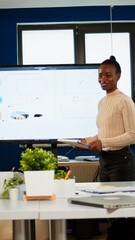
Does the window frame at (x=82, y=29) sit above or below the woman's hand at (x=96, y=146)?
above

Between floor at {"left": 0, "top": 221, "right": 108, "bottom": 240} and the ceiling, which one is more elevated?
the ceiling

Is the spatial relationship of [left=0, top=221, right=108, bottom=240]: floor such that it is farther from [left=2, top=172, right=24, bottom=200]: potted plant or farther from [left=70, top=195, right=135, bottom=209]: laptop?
[left=70, top=195, right=135, bottom=209]: laptop

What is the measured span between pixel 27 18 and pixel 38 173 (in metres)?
4.86

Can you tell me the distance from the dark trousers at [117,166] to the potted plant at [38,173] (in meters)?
1.11

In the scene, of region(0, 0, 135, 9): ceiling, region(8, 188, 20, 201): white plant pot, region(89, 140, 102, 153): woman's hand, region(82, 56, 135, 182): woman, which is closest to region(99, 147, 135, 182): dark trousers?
region(82, 56, 135, 182): woman

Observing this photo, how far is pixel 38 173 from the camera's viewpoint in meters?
1.54

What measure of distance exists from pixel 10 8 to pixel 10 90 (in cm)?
364

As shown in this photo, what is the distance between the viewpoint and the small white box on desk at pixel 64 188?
1636 millimetres

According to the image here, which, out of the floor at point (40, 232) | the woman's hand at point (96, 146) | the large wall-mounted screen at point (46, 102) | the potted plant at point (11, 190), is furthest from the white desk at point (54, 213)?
the floor at point (40, 232)

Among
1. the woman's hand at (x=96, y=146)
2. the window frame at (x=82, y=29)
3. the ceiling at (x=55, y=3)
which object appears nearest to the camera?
the woman's hand at (x=96, y=146)

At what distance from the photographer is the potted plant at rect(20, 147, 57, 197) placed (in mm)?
1534

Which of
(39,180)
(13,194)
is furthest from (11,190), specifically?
(39,180)

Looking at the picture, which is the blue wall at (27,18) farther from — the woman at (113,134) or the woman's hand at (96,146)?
the woman's hand at (96,146)

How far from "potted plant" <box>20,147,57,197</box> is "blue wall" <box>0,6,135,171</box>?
4361 mm
